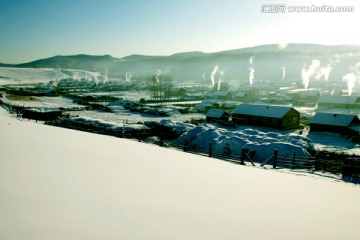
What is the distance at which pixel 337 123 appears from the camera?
109 feet

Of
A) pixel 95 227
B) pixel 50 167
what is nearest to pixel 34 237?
pixel 95 227

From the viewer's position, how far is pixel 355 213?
19.2 feet

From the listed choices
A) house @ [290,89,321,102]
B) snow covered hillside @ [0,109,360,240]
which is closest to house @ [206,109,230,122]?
snow covered hillside @ [0,109,360,240]

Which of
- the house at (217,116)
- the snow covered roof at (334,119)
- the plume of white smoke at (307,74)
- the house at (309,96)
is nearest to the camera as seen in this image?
the snow covered roof at (334,119)

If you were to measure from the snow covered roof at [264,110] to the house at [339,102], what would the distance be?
2426 cm

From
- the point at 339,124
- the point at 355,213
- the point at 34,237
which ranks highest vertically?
the point at 34,237

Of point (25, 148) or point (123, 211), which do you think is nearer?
point (123, 211)

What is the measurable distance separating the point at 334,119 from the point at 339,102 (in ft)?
86.6

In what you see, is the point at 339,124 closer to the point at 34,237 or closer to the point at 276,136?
the point at 276,136

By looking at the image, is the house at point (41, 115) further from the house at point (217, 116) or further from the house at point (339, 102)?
the house at point (339, 102)

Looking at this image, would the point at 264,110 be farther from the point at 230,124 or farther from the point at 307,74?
the point at 307,74

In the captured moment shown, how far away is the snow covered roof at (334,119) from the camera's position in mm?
33219

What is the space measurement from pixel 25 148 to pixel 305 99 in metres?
75.7

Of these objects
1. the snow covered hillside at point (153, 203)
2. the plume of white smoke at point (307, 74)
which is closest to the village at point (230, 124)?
the snow covered hillside at point (153, 203)
